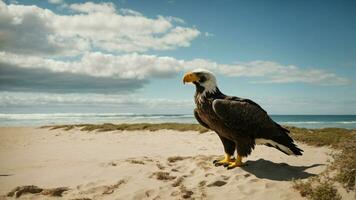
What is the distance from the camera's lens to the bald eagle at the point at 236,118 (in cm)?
594

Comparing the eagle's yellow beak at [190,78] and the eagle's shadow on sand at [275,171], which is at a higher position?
the eagle's yellow beak at [190,78]

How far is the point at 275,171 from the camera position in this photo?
20.3 ft

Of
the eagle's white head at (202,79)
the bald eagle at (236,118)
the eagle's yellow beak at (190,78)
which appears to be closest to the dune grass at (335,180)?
the bald eagle at (236,118)

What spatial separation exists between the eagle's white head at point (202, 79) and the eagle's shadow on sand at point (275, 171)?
1730 millimetres

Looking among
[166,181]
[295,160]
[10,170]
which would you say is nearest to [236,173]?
[166,181]

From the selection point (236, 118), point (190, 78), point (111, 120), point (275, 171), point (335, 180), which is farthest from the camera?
point (111, 120)

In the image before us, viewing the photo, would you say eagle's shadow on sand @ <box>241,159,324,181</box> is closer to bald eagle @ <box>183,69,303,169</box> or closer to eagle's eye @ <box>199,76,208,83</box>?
bald eagle @ <box>183,69,303,169</box>

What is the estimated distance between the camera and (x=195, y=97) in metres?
6.47

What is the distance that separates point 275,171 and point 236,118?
1337 mm

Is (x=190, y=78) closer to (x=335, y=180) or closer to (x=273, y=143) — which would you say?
(x=273, y=143)

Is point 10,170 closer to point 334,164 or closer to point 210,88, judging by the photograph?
point 210,88

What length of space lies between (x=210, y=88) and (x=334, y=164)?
2549 mm

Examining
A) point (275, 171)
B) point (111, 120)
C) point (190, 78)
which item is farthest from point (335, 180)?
point (111, 120)

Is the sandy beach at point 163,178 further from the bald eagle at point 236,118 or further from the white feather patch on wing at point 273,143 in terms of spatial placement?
the bald eagle at point 236,118
